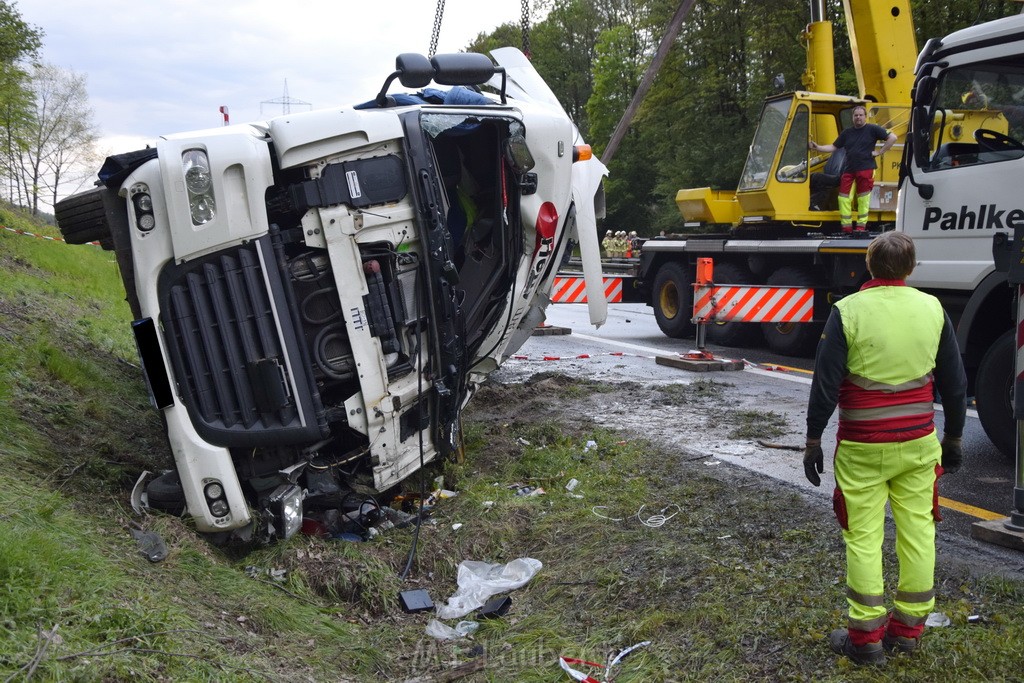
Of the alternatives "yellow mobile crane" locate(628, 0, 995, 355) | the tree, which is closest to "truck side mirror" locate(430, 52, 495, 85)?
"yellow mobile crane" locate(628, 0, 995, 355)

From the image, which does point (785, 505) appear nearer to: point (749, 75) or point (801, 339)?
point (801, 339)

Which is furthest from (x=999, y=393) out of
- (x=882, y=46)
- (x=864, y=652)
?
(x=882, y=46)

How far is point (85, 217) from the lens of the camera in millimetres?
4668

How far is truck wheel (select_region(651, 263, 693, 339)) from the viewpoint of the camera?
12789 millimetres

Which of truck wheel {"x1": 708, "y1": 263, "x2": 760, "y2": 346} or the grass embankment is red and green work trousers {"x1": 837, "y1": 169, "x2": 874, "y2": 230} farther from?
the grass embankment

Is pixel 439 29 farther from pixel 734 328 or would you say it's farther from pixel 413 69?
pixel 734 328

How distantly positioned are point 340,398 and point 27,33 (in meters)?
16.2

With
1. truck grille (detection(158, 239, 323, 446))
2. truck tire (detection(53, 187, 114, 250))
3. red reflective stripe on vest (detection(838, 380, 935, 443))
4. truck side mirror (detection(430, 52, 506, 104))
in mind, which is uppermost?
truck side mirror (detection(430, 52, 506, 104))

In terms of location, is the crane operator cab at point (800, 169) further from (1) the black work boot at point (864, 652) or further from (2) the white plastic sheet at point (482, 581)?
(1) the black work boot at point (864, 652)

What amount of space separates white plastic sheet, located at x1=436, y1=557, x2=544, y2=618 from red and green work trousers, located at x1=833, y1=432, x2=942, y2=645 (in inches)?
63.1

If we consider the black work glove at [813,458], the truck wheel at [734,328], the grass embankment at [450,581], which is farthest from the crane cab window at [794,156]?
the black work glove at [813,458]

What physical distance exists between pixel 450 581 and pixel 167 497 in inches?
54.9

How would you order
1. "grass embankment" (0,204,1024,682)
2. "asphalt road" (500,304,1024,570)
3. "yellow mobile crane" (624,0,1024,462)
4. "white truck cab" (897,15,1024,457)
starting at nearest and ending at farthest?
"grass embankment" (0,204,1024,682)
"asphalt road" (500,304,1024,570)
"white truck cab" (897,15,1024,457)
"yellow mobile crane" (624,0,1024,462)

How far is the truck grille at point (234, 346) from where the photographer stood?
4.27m
